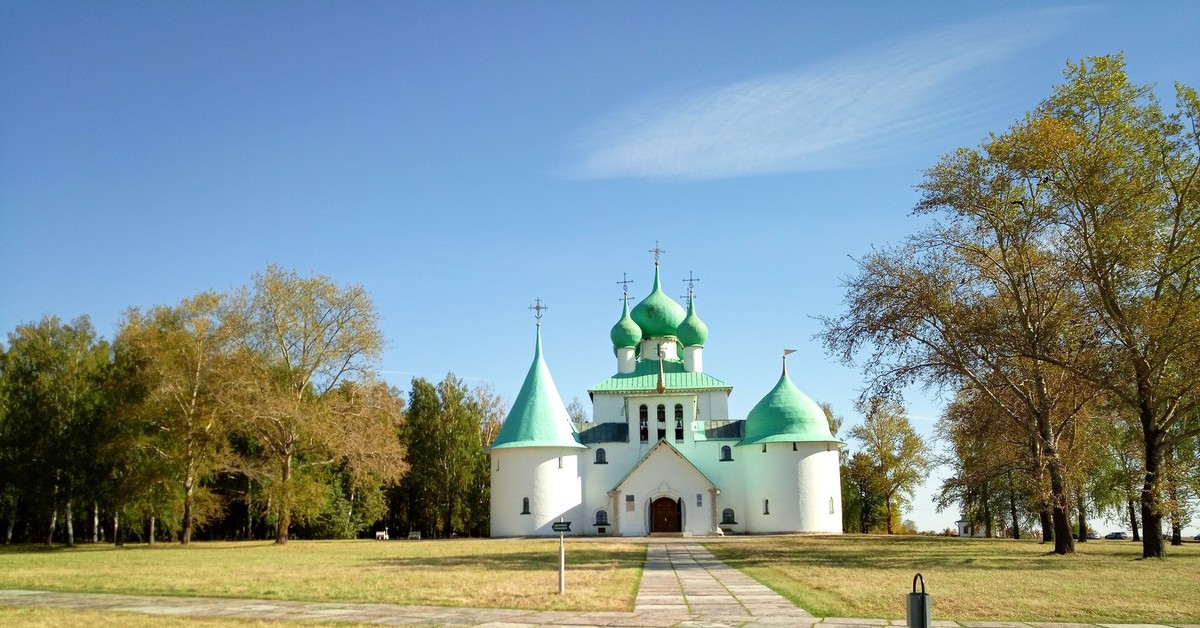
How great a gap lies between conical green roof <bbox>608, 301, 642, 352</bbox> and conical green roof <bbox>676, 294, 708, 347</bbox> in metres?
2.51

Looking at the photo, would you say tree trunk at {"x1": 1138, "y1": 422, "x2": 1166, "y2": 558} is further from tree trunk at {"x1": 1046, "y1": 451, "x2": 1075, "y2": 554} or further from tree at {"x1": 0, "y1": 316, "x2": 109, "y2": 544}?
tree at {"x1": 0, "y1": 316, "x2": 109, "y2": 544}

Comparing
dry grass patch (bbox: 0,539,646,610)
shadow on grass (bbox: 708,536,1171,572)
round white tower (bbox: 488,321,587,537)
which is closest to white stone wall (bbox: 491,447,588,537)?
round white tower (bbox: 488,321,587,537)

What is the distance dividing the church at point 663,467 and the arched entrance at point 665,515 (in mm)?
52

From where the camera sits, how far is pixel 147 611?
13.3m

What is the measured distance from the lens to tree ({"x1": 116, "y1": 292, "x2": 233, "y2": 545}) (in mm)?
38812

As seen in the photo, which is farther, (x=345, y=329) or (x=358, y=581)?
(x=345, y=329)

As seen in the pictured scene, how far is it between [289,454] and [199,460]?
4175 mm

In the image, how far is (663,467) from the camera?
162ft

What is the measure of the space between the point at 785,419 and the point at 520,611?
124ft

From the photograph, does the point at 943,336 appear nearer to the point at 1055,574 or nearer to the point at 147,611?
the point at 1055,574

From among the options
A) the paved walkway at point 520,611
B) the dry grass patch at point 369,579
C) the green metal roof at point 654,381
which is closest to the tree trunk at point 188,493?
the dry grass patch at point 369,579

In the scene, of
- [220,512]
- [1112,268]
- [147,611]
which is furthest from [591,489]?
[147,611]

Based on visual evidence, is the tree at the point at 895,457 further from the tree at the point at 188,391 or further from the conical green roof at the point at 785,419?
the tree at the point at 188,391

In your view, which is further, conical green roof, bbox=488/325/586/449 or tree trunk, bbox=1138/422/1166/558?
conical green roof, bbox=488/325/586/449
